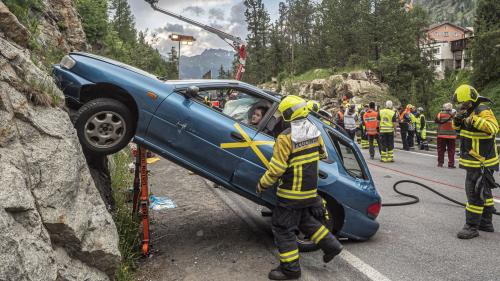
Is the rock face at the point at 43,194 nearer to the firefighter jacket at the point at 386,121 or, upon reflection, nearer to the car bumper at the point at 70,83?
the car bumper at the point at 70,83

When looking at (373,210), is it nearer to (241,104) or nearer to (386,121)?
(241,104)

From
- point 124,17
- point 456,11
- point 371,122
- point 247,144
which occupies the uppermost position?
point 456,11

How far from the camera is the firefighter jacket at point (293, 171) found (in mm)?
4078

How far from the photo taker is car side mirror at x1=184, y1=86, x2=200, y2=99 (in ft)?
15.1

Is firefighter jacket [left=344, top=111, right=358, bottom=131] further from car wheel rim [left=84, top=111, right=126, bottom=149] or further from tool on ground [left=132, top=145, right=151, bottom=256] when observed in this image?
car wheel rim [left=84, top=111, right=126, bottom=149]

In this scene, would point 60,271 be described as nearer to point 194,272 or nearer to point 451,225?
point 194,272

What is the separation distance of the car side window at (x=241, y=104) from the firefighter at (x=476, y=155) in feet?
9.41

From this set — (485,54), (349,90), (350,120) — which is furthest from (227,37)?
(485,54)

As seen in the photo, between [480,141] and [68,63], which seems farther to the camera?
[480,141]

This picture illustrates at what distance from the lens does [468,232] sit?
541 centimetres

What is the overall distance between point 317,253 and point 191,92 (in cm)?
249

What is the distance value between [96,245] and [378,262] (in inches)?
120

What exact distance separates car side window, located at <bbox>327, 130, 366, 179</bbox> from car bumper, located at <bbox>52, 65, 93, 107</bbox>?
10.2 ft

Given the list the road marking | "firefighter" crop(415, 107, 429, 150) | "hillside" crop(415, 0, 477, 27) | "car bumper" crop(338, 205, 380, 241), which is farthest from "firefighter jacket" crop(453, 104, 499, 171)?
"hillside" crop(415, 0, 477, 27)
